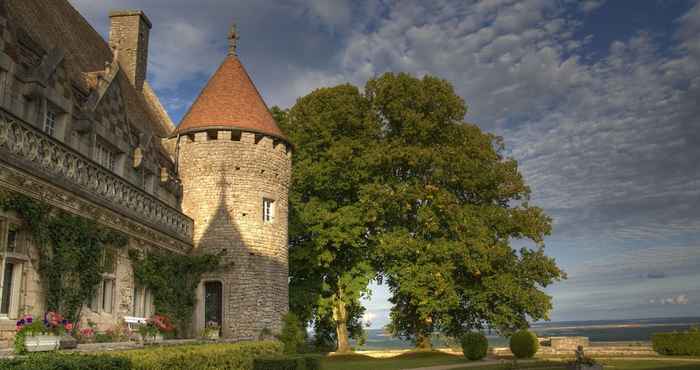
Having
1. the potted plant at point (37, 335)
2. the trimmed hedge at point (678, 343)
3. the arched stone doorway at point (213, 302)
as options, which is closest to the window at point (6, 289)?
the potted plant at point (37, 335)

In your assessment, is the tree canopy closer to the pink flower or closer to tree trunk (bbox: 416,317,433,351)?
tree trunk (bbox: 416,317,433,351)

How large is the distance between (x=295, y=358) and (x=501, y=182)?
16.0m

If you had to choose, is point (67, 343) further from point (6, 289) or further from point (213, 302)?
point (213, 302)

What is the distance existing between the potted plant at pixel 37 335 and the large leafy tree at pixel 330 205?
1583 cm

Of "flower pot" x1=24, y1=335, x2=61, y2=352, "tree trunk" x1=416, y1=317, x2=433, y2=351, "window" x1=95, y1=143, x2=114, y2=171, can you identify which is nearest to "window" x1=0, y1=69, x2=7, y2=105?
"window" x1=95, y1=143, x2=114, y2=171

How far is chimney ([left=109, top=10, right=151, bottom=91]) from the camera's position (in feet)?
76.3

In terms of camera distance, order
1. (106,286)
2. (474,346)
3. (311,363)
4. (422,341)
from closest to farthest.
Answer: (311,363) < (106,286) < (474,346) < (422,341)

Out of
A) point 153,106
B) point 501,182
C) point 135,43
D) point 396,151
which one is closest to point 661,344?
point 501,182

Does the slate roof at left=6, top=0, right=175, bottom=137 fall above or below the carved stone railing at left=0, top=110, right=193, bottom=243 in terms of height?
above

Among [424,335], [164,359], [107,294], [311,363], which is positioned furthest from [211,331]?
[424,335]

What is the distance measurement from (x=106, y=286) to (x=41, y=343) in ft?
15.3

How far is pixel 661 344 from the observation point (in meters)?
23.8

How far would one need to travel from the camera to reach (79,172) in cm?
1202

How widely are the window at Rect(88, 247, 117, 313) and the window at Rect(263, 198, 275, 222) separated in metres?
6.88
